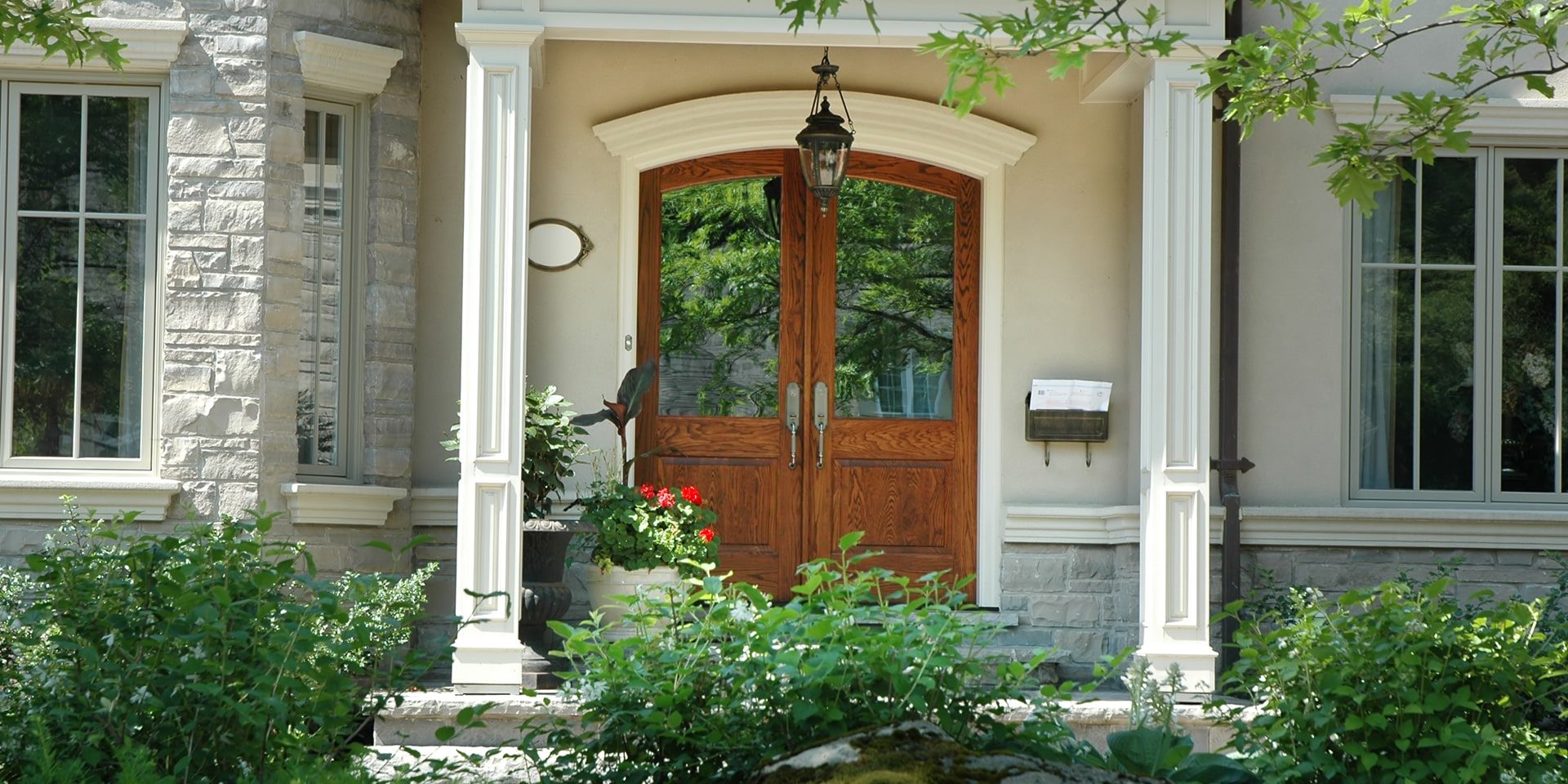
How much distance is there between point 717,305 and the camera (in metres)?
7.69

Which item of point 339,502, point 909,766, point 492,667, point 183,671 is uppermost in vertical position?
point 339,502

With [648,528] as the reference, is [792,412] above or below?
above

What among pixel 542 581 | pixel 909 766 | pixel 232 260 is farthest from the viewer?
pixel 232 260

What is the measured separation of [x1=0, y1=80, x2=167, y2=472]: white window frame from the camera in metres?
6.77

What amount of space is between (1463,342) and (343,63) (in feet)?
18.4

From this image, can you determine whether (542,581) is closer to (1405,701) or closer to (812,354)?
(812,354)

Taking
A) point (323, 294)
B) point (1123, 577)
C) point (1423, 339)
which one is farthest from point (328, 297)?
point (1423, 339)

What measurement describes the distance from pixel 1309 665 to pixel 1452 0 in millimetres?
5280

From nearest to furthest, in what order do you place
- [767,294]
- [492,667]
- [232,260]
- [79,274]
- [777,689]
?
[777,689], [492,667], [232,260], [79,274], [767,294]

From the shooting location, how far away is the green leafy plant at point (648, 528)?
6.71m

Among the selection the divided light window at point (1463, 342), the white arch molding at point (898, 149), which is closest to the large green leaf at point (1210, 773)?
the white arch molding at point (898, 149)

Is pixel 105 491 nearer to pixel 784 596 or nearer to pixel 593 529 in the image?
pixel 593 529

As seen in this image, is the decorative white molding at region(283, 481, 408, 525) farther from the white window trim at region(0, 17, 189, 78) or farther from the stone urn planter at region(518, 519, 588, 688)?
the white window trim at region(0, 17, 189, 78)

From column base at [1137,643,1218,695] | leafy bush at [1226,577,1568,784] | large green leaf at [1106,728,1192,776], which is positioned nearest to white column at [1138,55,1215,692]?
column base at [1137,643,1218,695]
